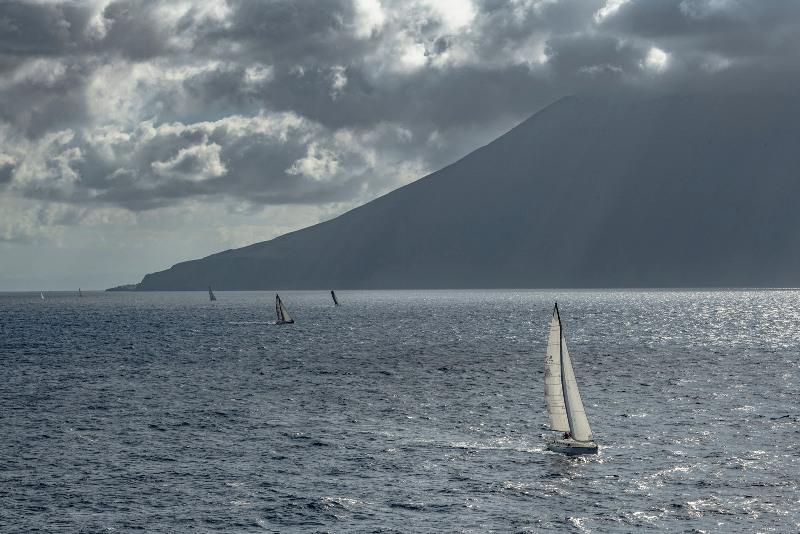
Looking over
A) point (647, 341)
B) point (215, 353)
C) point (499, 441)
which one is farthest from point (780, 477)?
point (647, 341)

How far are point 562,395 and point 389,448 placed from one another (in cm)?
1196

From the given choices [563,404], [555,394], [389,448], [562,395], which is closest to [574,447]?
[563,404]

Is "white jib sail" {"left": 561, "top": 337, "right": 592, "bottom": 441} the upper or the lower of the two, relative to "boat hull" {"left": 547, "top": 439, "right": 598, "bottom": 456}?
upper

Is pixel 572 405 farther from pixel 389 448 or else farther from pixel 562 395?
pixel 389 448

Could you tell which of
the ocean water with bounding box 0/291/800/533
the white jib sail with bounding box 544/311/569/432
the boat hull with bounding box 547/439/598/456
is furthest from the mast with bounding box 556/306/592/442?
the ocean water with bounding box 0/291/800/533

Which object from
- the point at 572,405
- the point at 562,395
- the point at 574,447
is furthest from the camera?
the point at 562,395

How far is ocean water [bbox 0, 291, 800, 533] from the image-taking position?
47688 mm

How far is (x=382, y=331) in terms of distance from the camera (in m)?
197

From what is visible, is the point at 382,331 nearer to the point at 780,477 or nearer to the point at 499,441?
the point at 499,441

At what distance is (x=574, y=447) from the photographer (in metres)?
60.3

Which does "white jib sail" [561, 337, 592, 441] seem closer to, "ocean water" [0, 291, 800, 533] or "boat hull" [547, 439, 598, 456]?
"boat hull" [547, 439, 598, 456]

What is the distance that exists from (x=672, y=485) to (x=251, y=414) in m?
37.8

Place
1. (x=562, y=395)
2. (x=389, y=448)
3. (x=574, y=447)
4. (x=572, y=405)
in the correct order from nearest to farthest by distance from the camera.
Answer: (x=574, y=447) → (x=572, y=405) → (x=562, y=395) → (x=389, y=448)

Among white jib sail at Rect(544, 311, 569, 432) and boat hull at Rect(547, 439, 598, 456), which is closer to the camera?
boat hull at Rect(547, 439, 598, 456)
